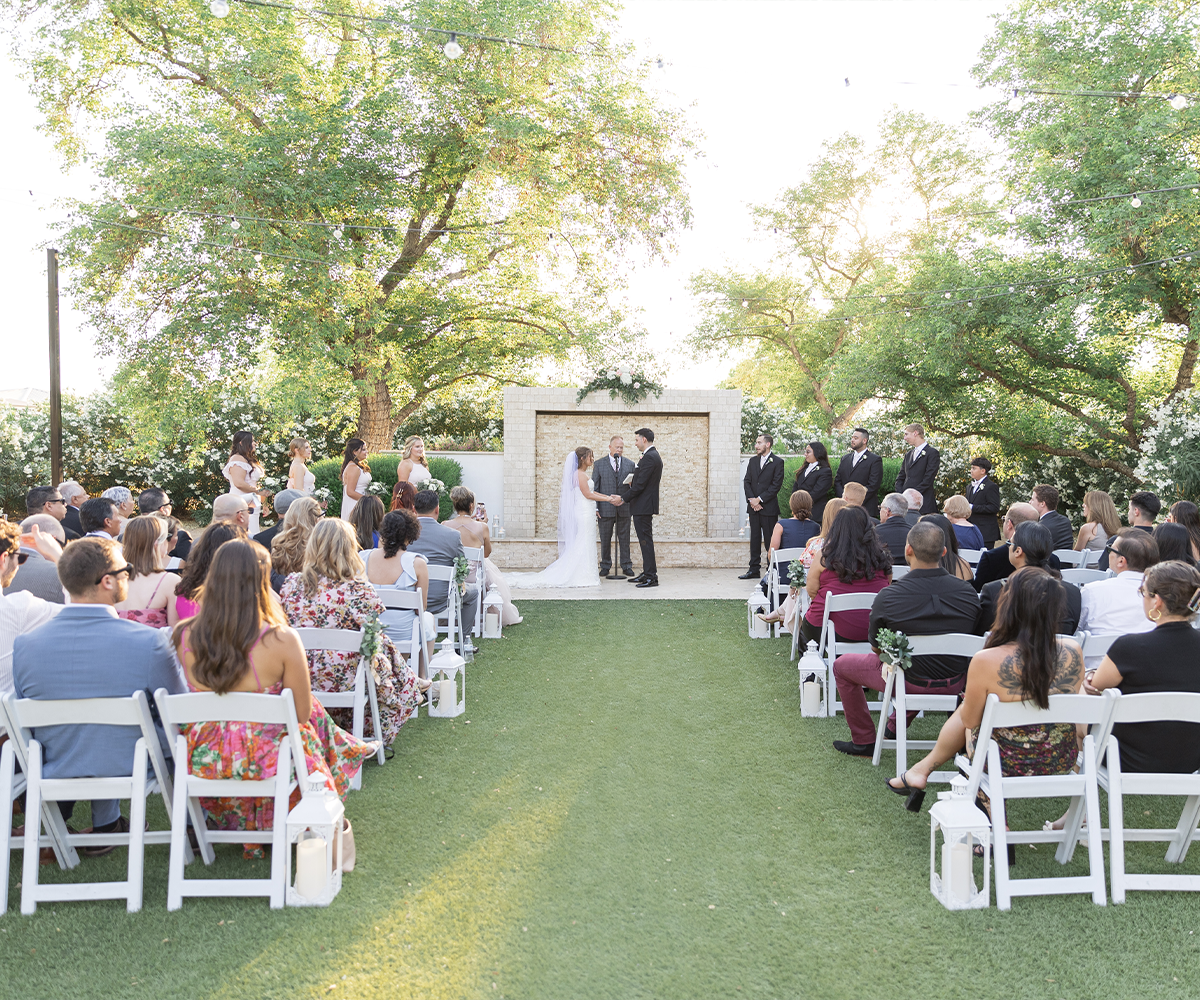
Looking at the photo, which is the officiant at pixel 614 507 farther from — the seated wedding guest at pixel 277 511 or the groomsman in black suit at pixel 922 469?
the seated wedding guest at pixel 277 511

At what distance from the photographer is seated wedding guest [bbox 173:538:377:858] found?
3139mm

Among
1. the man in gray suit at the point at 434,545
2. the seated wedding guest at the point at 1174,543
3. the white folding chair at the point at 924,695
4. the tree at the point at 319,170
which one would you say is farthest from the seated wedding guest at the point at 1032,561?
the tree at the point at 319,170

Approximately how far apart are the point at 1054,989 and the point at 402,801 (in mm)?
2797

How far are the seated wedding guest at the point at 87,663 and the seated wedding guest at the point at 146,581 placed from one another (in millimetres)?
873

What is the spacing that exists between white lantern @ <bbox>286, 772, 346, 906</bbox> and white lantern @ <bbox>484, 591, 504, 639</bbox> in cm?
466

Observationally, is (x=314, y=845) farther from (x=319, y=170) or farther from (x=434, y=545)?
(x=319, y=170)

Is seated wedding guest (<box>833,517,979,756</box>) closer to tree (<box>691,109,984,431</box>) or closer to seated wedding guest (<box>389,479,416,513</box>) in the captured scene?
seated wedding guest (<box>389,479,416,513</box>)

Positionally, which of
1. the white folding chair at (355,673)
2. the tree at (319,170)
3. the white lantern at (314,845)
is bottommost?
the white lantern at (314,845)

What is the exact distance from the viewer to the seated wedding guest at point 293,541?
516 centimetres

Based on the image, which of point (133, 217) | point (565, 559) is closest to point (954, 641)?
point (565, 559)

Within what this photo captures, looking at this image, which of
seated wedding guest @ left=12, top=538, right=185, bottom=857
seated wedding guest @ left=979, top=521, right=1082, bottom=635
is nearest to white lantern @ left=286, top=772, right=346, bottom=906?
seated wedding guest @ left=12, top=538, right=185, bottom=857

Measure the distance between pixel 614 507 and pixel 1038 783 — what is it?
8390 millimetres

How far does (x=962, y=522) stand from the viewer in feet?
21.9

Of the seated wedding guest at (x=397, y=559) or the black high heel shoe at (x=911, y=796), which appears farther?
the seated wedding guest at (x=397, y=559)
